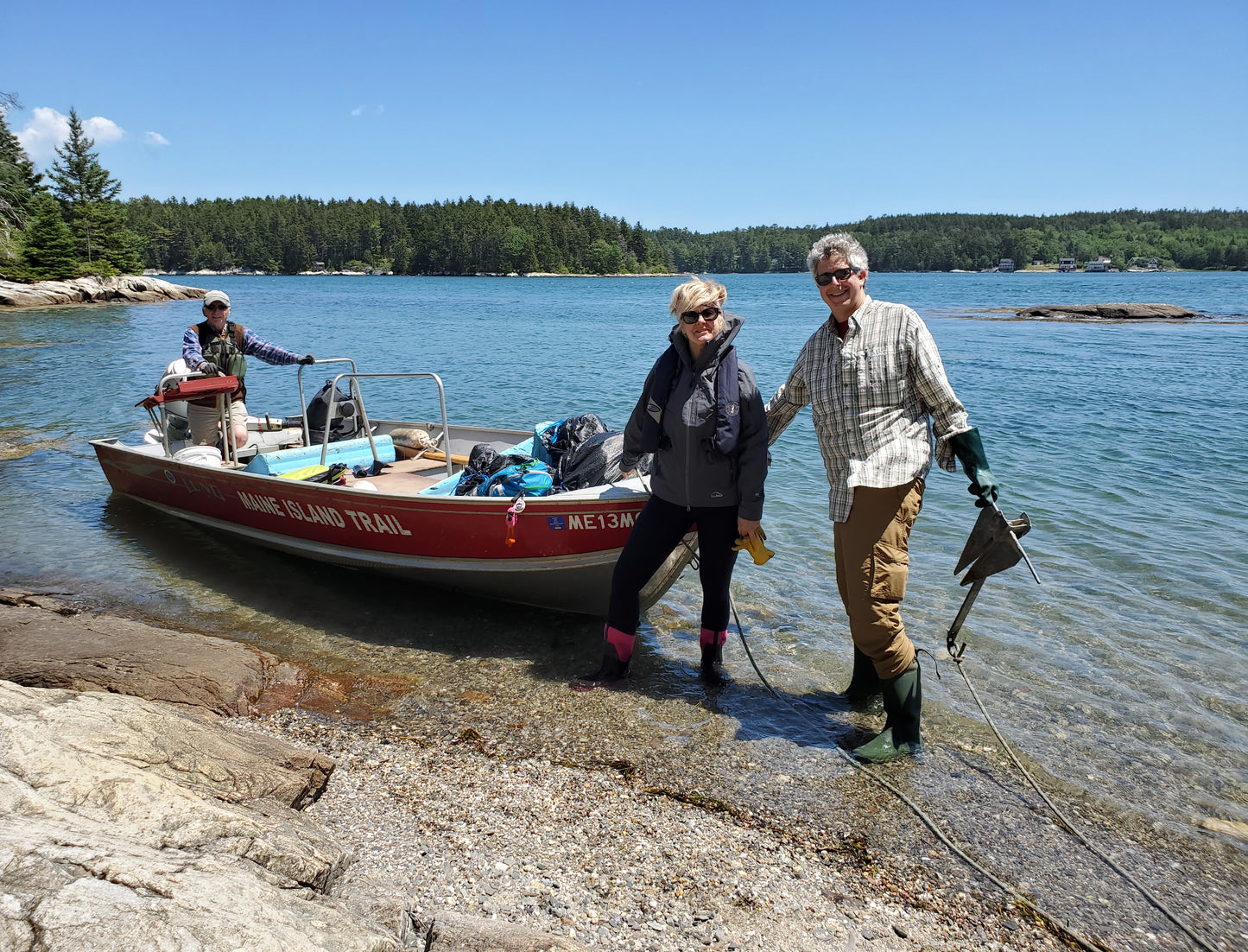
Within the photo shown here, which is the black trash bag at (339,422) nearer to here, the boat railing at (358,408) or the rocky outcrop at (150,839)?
the boat railing at (358,408)

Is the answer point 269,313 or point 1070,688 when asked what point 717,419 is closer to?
point 1070,688

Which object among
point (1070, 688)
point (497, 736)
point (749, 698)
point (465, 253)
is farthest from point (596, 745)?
point (465, 253)

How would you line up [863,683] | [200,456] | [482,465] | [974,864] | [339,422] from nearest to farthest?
[974,864], [863,683], [482,465], [200,456], [339,422]

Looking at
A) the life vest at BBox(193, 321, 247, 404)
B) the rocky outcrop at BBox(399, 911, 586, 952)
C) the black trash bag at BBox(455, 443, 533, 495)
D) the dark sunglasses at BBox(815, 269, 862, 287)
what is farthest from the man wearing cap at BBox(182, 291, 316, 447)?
the rocky outcrop at BBox(399, 911, 586, 952)

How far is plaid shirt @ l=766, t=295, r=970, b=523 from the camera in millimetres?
3771

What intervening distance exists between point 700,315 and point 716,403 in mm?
451

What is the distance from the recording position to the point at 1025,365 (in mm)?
24875

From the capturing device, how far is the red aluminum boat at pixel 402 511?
18.4ft

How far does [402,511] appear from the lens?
6117 millimetres

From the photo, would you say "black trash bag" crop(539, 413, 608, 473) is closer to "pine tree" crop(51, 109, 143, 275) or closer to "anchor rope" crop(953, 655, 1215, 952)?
"anchor rope" crop(953, 655, 1215, 952)

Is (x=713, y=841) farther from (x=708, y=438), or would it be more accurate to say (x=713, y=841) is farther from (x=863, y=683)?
(x=708, y=438)

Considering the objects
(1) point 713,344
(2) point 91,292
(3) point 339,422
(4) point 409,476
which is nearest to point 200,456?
(3) point 339,422

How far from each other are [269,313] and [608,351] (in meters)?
34.2

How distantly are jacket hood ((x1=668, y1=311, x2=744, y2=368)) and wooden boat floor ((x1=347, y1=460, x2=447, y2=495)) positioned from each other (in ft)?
12.2
